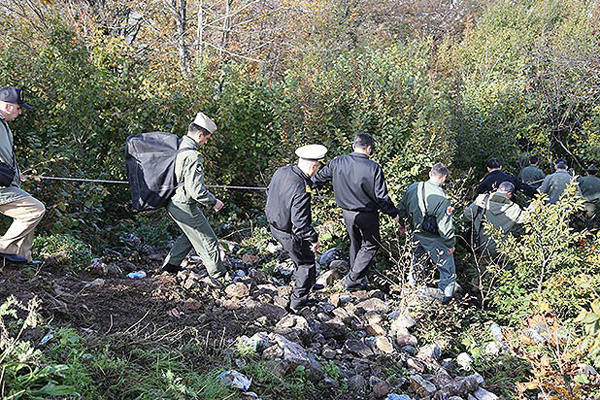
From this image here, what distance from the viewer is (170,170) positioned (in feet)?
18.3

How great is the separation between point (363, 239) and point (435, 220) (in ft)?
3.20

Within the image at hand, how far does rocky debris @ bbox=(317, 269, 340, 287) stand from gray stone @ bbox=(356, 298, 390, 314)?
0.69 m

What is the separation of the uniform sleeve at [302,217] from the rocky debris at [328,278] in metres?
1.33

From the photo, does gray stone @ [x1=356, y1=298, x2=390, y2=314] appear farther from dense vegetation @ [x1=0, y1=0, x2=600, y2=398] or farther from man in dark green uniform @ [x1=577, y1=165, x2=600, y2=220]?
man in dark green uniform @ [x1=577, y1=165, x2=600, y2=220]

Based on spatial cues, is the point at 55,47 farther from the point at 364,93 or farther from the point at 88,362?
the point at 88,362

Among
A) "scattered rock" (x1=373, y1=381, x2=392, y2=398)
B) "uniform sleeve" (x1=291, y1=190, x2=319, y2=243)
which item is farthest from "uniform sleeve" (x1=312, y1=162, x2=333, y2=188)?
"scattered rock" (x1=373, y1=381, x2=392, y2=398)

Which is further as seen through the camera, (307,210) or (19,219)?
(307,210)

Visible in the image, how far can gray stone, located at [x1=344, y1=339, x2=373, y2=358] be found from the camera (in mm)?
4785

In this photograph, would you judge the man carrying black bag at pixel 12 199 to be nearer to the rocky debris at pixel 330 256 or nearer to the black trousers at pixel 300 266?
the black trousers at pixel 300 266

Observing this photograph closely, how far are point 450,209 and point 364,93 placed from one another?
2.47 m

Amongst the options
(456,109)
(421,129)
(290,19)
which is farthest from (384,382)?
(290,19)

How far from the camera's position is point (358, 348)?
191 inches

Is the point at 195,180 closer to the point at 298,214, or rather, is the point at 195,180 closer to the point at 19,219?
the point at 298,214

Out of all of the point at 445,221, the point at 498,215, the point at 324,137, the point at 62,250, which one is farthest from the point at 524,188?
the point at 62,250
